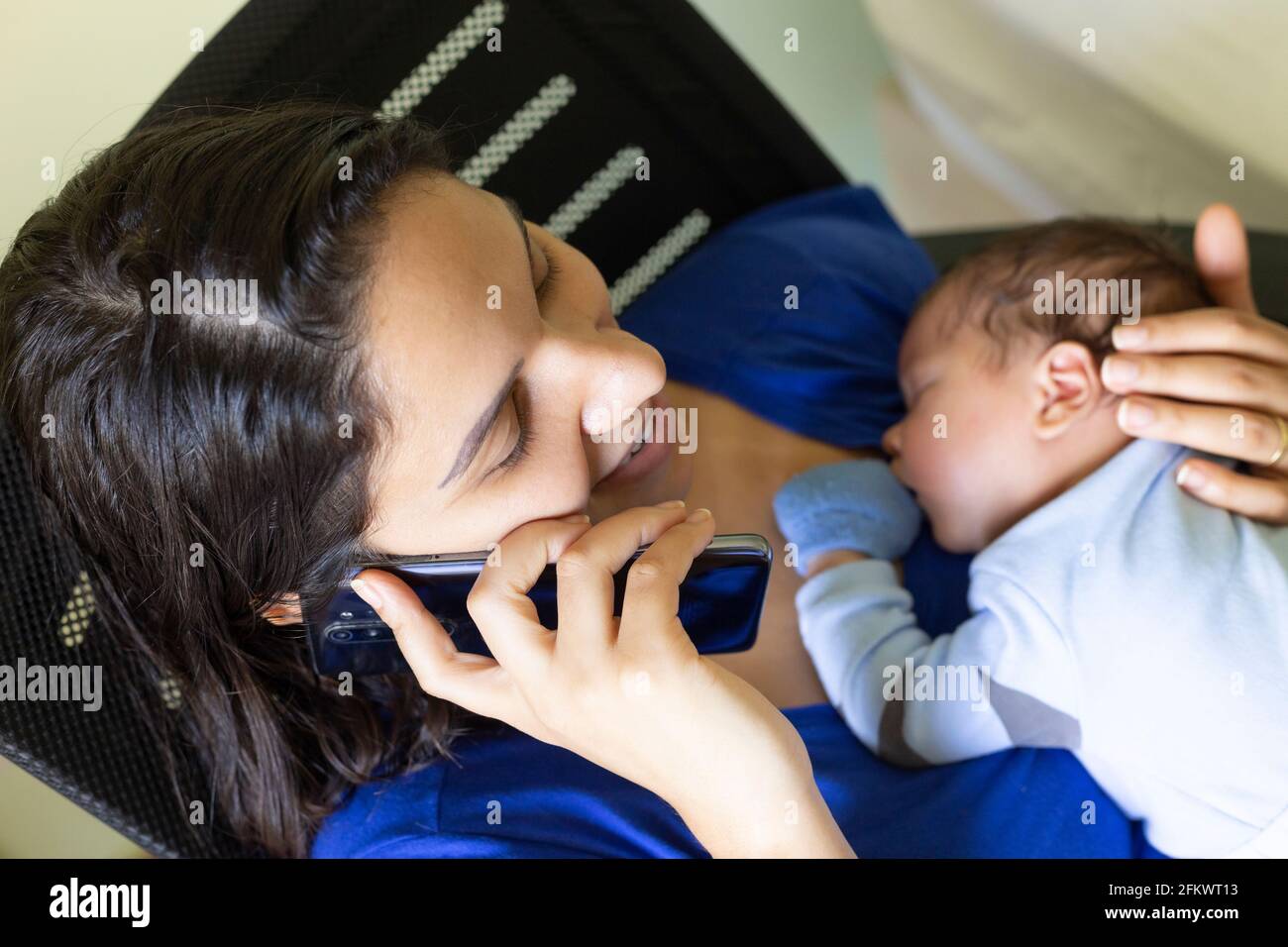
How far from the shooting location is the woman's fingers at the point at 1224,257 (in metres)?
1.19

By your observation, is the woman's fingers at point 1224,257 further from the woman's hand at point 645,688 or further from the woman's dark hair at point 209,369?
the woman's dark hair at point 209,369

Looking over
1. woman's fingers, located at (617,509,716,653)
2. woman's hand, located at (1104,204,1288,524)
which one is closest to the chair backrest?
woman's fingers, located at (617,509,716,653)

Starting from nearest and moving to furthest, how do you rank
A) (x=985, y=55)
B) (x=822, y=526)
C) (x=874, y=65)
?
(x=822, y=526), (x=985, y=55), (x=874, y=65)

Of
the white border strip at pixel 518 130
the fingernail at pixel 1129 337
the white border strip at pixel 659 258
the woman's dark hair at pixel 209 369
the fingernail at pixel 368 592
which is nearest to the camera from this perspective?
the woman's dark hair at pixel 209 369

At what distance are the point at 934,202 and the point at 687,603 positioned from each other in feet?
5.28

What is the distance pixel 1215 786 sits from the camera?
95cm

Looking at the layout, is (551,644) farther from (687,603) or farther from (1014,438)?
(1014,438)

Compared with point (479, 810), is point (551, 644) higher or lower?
higher

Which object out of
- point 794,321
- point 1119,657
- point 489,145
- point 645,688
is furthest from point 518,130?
point 1119,657

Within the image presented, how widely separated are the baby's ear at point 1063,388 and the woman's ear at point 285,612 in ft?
2.66

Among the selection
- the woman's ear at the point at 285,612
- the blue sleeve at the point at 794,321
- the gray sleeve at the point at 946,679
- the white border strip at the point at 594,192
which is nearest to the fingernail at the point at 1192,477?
the gray sleeve at the point at 946,679

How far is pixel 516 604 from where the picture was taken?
85 cm

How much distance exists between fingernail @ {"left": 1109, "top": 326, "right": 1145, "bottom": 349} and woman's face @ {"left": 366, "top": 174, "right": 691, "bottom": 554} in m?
0.53
